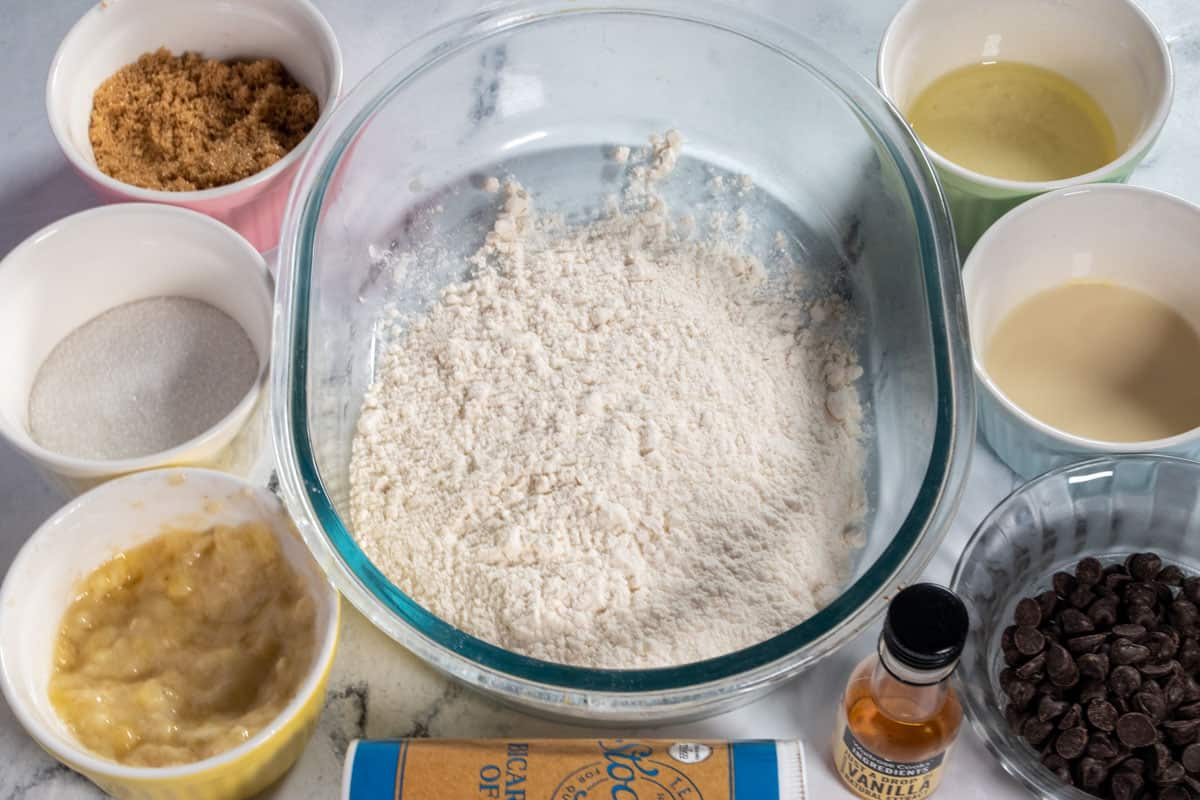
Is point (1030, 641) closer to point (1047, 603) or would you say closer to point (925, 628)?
point (1047, 603)

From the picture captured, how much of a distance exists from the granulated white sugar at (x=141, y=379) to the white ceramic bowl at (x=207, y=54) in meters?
0.10

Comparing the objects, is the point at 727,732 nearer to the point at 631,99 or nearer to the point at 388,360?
the point at 388,360

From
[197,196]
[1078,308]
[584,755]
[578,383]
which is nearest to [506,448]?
[578,383]

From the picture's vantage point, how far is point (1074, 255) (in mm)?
1143

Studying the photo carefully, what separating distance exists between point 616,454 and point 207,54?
606 mm

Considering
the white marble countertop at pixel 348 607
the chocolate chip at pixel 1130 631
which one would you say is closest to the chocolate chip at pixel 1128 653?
the chocolate chip at pixel 1130 631

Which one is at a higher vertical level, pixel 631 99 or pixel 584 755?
pixel 631 99

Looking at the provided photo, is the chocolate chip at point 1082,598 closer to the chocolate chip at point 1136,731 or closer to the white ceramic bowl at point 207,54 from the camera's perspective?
the chocolate chip at point 1136,731

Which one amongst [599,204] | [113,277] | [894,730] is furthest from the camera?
[599,204]

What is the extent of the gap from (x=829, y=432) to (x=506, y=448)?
10.4 inches

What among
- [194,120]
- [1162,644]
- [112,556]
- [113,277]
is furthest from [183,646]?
[1162,644]

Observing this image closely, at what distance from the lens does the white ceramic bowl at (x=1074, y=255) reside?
1.09 meters

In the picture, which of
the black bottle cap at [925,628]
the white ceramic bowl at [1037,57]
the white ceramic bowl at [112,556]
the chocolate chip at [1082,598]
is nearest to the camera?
the black bottle cap at [925,628]

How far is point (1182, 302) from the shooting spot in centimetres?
114
